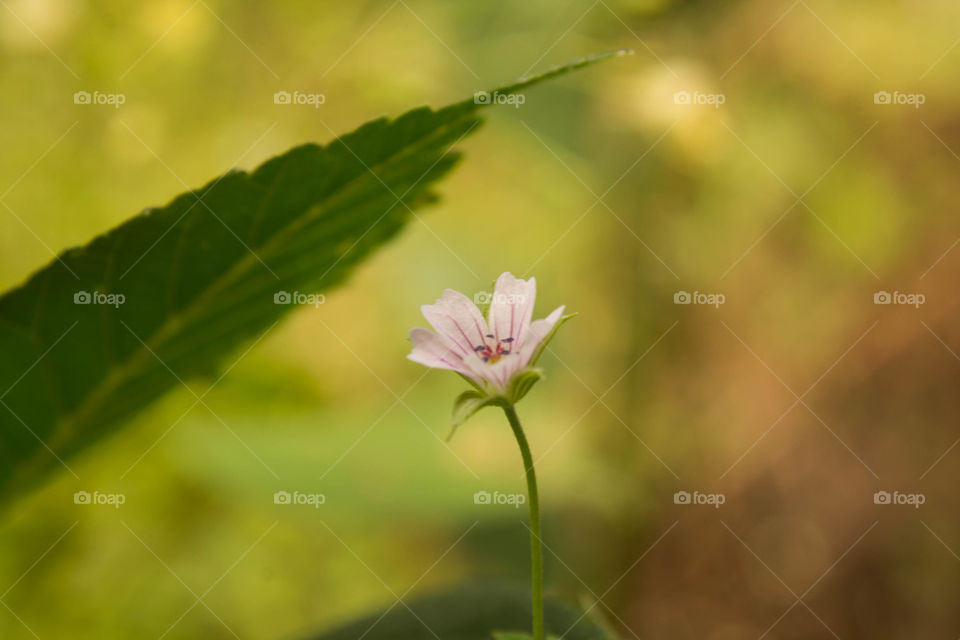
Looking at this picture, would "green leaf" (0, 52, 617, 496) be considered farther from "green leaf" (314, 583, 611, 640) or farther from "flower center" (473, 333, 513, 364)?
"green leaf" (314, 583, 611, 640)

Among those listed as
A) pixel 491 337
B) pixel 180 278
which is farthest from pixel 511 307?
pixel 180 278

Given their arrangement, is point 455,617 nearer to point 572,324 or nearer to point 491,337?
point 491,337

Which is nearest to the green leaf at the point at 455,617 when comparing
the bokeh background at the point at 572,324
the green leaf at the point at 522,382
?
the green leaf at the point at 522,382

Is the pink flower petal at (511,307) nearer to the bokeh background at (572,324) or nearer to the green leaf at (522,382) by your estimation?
the green leaf at (522,382)

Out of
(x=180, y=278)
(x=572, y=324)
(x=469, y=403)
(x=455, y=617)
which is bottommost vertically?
(x=455, y=617)

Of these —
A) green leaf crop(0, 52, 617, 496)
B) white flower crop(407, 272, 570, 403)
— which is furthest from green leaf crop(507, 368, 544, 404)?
green leaf crop(0, 52, 617, 496)
